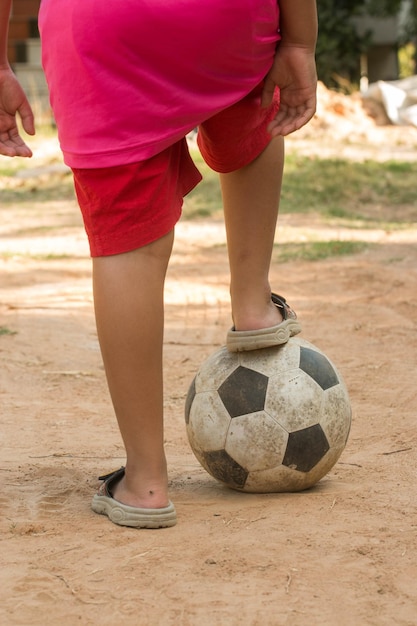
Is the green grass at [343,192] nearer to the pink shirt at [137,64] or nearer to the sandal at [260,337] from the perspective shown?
the sandal at [260,337]

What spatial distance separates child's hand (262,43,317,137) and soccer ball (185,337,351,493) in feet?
2.07

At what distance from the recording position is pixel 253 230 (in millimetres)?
2684

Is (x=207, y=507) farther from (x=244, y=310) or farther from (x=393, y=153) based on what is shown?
(x=393, y=153)

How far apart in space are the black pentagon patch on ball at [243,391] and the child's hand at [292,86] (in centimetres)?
66

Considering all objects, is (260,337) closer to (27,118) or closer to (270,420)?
(270,420)

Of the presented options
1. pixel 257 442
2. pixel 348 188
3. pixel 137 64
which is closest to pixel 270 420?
pixel 257 442

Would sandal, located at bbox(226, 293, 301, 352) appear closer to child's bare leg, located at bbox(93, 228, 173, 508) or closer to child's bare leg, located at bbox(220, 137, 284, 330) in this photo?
child's bare leg, located at bbox(220, 137, 284, 330)

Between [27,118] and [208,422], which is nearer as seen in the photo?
[27,118]

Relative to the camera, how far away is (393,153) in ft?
35.6

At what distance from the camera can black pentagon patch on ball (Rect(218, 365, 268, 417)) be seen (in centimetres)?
263

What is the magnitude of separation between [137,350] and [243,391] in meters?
0.43

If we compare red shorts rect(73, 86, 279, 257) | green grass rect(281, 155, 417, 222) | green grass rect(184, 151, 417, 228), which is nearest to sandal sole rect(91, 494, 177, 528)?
red shorts rect(73, 86, 279, 257)

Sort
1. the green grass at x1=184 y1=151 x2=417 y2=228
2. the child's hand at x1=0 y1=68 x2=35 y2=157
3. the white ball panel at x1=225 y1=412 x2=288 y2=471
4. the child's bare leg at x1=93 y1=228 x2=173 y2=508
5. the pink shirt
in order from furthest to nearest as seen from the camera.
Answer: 1. the green grass at x1=184 y1=151 x2=417 y2=228
2. the white ball panel at x1=225 y1=412 x2=288 y2=471
3. the child's hand at x1=0 y1=68 x2=35 y2=157
4. the child's bare leg at x1=93 y1=228 x2=173 y2=508
5. the pink shirt

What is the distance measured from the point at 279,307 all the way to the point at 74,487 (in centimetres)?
79
